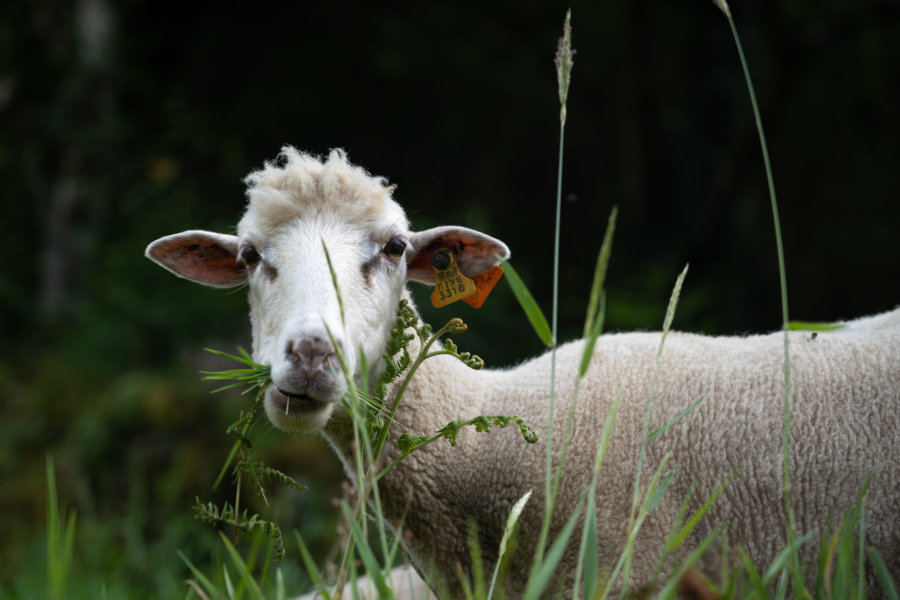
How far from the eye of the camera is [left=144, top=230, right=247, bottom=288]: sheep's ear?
9.44ft

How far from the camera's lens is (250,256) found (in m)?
2.66

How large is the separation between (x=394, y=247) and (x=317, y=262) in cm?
34

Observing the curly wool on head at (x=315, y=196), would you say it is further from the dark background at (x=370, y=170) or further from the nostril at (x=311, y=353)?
the dark background at (x=370, y=170)

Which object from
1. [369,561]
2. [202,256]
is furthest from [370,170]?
[369,561]

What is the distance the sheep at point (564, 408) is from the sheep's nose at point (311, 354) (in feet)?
0.20

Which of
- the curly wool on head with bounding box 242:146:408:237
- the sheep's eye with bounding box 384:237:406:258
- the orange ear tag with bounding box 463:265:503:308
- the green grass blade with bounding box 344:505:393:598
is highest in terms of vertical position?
Answer: the curly wool on head with bounding box 242:146:408:237

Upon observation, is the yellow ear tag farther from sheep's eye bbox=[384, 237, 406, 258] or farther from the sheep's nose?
the sheep's nose

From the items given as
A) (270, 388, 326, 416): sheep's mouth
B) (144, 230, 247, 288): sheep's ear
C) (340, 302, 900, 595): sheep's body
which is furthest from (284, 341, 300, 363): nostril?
(144, 230, 247, 288): sheep's ear

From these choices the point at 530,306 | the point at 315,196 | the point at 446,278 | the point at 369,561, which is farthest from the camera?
the point at 446,278

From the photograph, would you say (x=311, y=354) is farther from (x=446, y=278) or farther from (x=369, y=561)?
(x=446, y=278)

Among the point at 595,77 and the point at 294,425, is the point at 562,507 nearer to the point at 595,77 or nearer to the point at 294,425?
the point at 294,425

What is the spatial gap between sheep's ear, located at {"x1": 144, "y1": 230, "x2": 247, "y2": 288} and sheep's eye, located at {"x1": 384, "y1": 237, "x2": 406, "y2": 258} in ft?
1.94

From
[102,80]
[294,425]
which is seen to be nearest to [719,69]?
[102,80]

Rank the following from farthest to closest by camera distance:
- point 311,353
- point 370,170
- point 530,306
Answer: point 370,170
point 311,353
point 530,306
